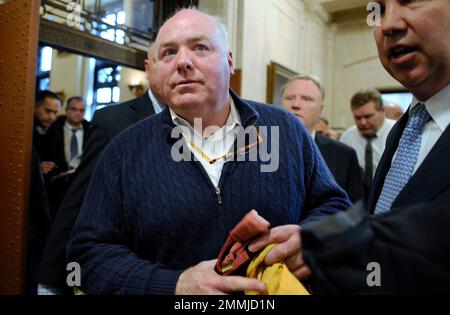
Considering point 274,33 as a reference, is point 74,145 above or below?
below

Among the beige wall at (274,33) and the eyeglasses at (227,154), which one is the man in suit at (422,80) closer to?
the eyeglasses at (227,154)

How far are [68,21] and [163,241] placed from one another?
2.01 meters

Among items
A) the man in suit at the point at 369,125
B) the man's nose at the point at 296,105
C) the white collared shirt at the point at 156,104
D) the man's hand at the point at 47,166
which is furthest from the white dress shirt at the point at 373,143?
the man's hand at the point at 47,166

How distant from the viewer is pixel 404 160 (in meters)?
0.86

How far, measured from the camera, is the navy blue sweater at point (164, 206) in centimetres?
93

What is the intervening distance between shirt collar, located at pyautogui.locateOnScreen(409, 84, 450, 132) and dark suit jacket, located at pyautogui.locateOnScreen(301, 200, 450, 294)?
312mm

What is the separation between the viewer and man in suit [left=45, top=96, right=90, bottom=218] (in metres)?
2.80

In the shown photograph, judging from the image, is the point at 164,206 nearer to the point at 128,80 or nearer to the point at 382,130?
the point at 382,130

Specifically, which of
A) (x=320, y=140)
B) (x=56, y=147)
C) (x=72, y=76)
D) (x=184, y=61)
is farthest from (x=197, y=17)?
(x=72, y=76)

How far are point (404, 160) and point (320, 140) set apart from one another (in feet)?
4.13

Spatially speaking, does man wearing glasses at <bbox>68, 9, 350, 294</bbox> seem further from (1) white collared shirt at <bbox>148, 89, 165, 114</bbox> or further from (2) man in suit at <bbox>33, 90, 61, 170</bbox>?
(2) man in suit at <bbox>33, 90, 61, 170</bbox>

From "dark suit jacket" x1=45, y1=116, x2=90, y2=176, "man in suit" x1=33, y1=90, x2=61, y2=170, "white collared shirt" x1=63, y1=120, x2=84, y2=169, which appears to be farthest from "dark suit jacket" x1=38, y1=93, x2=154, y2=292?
"white collared shirt" x1=63, y1=120, x2=84, y2=169

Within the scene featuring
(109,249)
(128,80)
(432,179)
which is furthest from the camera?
(128,80)
